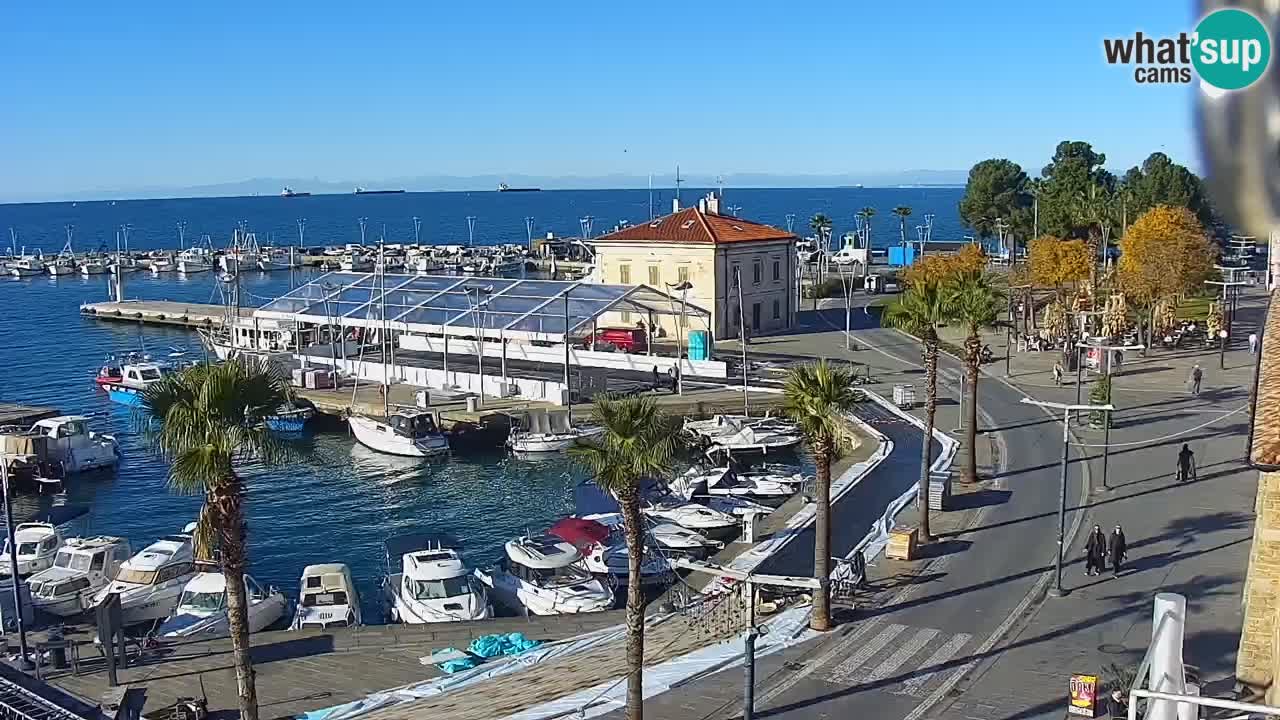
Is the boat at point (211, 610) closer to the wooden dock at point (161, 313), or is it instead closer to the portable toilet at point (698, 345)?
the portable toilet at point (698, 345)

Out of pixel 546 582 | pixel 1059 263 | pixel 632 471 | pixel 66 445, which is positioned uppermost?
pixel 1059 263

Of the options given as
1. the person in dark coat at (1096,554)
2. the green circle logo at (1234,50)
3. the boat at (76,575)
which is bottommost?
the boat at (76,575)

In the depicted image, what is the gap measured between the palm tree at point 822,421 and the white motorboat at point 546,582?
868 centimetres

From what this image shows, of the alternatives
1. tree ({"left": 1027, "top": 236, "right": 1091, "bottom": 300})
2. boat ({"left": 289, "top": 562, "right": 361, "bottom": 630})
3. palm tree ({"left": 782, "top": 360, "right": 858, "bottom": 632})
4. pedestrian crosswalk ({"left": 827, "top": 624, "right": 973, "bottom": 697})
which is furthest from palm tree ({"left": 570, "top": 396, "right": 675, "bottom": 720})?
tree ({"left": 1027, "top": 236, "right": 1091, "bottom": 300})

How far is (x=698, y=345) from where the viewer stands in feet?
198

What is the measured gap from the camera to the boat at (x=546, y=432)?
1927 inches

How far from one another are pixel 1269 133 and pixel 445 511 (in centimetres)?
3992

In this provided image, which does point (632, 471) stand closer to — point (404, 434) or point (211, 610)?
point (211, 610)

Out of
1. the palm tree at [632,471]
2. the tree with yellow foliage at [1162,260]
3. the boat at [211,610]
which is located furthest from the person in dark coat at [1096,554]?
the tree with yellow foliage at [1162,260]

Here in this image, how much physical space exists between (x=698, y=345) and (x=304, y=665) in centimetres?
3914

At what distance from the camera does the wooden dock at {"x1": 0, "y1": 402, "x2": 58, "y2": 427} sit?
54.2m

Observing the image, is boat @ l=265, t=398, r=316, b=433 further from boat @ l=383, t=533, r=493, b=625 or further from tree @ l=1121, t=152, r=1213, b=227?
tree @ l=1121, t=152, r=1213, b=227

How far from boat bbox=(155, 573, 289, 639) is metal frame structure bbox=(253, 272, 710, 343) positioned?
26.4 m

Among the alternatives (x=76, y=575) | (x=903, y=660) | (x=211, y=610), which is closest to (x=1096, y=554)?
(x=903, y=660)
